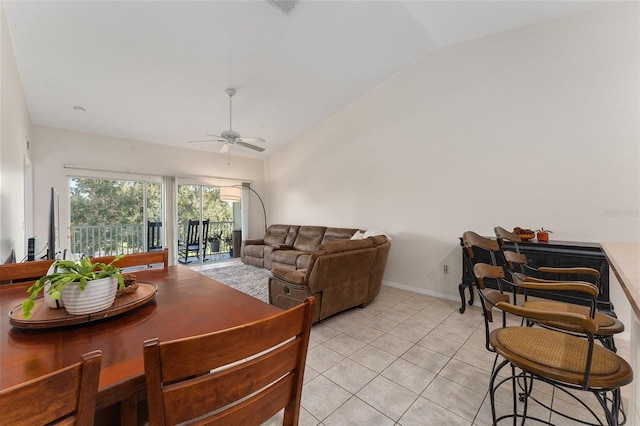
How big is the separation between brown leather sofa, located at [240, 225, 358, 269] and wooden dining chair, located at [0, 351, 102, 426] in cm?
415

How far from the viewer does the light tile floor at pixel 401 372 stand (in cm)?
165

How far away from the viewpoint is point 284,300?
300 cm

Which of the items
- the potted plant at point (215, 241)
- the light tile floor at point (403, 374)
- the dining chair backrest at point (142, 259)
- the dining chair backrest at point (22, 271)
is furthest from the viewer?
the potted plant at point (215, 241)

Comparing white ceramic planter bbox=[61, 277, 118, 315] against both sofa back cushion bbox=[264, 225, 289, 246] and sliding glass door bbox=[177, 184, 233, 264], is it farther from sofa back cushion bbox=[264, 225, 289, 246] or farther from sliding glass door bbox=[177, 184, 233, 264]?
sliding glass door bbox=[177, 184, 233, 264]

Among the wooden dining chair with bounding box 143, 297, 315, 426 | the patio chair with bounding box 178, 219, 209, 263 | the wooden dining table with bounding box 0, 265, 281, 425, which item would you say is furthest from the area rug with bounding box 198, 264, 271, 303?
the wooden dining chair with bounding box 143, 297, 315, 426

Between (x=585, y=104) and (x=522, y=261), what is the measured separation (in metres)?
2.10

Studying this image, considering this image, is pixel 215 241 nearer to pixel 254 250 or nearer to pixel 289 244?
pixel 254 250

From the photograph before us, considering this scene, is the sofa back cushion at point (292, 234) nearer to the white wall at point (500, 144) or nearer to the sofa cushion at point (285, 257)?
the sofa cushion at point (285, 257)

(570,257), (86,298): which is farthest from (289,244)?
(86,298)

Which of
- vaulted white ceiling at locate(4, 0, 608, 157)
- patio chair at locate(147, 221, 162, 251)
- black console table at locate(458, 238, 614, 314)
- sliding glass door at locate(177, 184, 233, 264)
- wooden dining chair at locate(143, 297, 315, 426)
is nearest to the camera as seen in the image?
wooden dining chair at locate(143, 297, 315, 426)

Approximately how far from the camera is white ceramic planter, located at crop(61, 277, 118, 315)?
98cm

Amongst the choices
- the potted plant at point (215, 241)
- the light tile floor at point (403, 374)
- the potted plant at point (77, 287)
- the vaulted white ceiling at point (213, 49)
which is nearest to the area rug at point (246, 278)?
the potted plant at point (215, 241)

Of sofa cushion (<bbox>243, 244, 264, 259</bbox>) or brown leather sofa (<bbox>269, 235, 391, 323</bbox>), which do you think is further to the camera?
sofa cushion (<bbox>243, 244, 264, 259</bbox>)

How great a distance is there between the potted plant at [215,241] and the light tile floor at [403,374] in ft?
14.8
